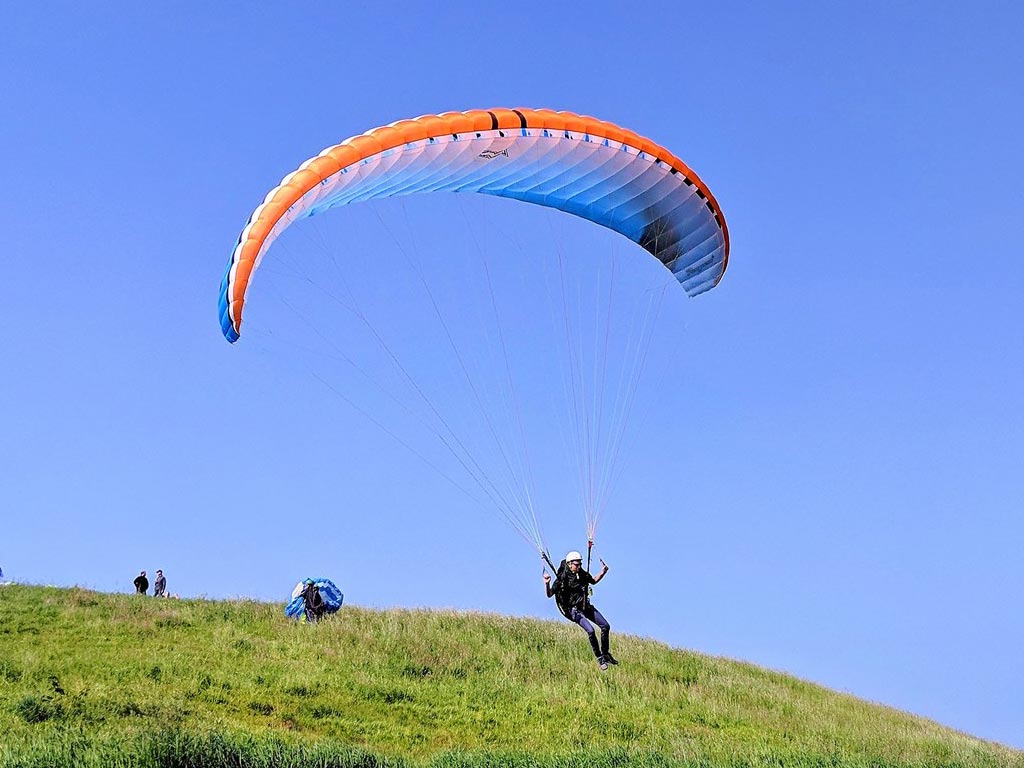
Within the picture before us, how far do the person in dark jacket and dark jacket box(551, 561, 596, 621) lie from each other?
383 inches

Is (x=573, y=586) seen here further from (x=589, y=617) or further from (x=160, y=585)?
(x=160, y=585)

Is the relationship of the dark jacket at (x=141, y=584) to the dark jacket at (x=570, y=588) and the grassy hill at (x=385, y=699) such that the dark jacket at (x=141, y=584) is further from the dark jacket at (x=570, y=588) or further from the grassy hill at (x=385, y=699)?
the dark jacket at (x=570, y=588)

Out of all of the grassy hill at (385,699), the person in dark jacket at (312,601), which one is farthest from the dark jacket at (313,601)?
the grassy hill at (385,699)

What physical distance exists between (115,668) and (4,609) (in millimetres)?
5452

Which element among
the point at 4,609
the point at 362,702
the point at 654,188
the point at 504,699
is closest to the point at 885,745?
the point at 504,699

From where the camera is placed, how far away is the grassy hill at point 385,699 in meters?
12.2

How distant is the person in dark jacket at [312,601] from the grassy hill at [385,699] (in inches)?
25.1

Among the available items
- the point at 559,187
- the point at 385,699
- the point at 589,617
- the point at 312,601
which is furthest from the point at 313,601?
the point at 559,187

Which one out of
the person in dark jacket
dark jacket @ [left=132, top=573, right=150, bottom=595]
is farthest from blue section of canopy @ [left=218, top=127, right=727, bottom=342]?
dark jacket @ [left=132, top=573, right=150, bottom=595]

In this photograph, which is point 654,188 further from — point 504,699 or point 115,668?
point 115,668

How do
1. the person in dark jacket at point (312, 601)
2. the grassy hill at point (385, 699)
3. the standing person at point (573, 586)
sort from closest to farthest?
the grassy hill at point (385, 699)
the standing person at point (573, 586)
the person in dark jacket at point (312, 601)

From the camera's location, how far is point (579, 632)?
923 inches

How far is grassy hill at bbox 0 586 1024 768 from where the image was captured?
12164 millimetres

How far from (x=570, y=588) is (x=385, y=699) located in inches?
187
